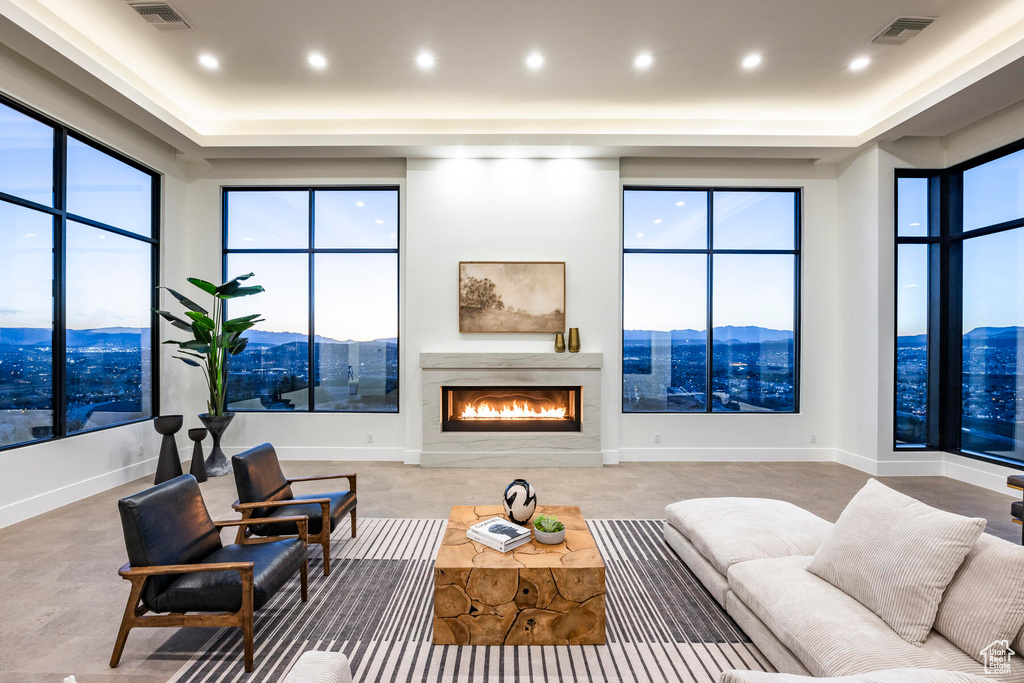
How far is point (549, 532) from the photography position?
2639 millimetres

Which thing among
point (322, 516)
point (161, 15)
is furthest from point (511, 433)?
point (161, 15)

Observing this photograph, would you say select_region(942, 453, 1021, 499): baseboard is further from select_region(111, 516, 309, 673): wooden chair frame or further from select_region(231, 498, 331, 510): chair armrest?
select_region(111, 516, 309, 673): wooden chair frame

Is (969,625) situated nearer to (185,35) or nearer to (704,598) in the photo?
(704,598)

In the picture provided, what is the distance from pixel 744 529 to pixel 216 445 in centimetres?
564

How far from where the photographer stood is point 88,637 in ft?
8.07

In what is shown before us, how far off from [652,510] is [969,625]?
266 centimetres

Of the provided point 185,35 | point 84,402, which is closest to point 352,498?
Result: point 84,402

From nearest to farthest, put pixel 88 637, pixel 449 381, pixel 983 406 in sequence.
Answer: pixel 88 637, pixel 983 406, pixel 449 381

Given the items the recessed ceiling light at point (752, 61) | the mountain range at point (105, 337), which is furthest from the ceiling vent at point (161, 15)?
the recessed ceiling light at point (752, 61)

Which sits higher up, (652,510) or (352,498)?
(352,498)

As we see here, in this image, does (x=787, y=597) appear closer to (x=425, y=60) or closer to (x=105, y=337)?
(x=425, y=60)

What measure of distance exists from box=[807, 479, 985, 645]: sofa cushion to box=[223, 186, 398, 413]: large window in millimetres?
5164

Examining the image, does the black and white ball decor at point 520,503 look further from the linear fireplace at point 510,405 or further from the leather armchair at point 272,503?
the linear fireplace at point 510,405

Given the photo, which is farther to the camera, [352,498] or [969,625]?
[352,498]
